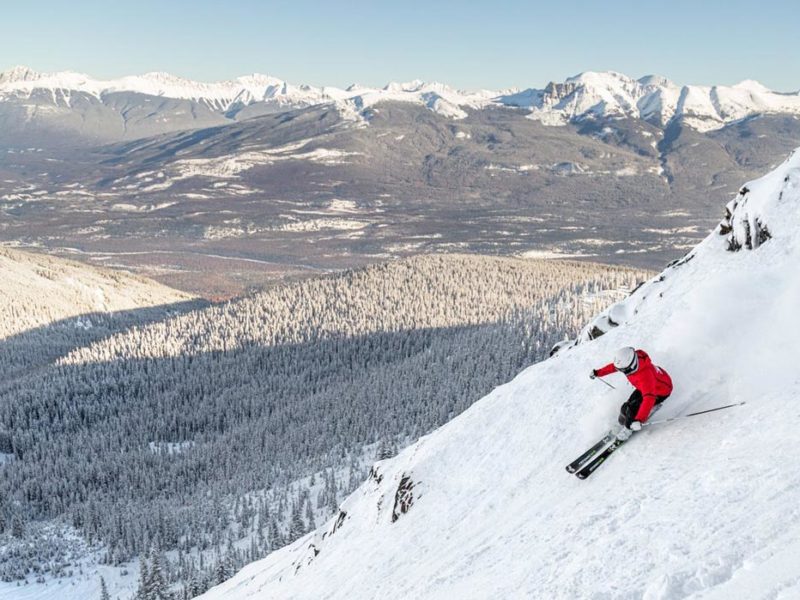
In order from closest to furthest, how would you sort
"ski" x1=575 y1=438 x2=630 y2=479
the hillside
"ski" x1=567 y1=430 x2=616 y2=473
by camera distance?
"ski" x1=575 y1=438 x2=630 y2=479, "ski" x1=567 y1=430 x2=616 y2=473, the hillside

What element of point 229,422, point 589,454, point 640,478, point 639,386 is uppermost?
point 639,386

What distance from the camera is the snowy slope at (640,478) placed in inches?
479

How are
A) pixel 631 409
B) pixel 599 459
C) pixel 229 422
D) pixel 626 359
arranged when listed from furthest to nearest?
pixel 229 422
pixel 599 459
pixel 631 409
pixel 626 359

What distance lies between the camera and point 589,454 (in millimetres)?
17797

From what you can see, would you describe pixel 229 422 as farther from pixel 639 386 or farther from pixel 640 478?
pixel 640 478

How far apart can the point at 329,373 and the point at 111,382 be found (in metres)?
64.3

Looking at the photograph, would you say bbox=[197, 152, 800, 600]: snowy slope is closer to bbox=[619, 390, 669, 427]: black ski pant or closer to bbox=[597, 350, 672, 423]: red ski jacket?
bbox=[619, 390, 669, 427]: black ski pant

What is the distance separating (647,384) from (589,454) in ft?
9.52

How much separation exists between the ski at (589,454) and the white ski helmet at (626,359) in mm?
2466

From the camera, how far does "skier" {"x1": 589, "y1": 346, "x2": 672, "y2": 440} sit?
628 inches

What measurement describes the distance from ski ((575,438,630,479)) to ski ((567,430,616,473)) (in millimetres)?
236

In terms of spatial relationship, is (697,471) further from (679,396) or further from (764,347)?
(764,347)

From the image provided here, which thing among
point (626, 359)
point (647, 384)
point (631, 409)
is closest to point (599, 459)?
point (631, 409)

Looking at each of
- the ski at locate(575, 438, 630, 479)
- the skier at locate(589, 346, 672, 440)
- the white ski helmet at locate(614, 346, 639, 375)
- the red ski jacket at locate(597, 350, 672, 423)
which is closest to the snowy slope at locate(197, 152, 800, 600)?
the ski at locate(575, 438, 630, 479)
